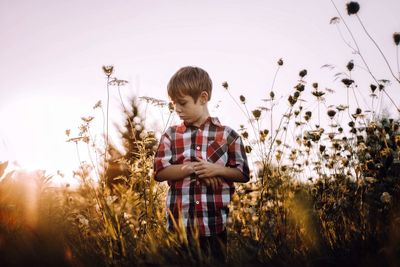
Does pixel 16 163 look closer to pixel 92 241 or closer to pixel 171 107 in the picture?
pixel 92 241

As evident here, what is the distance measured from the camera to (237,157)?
2598mm

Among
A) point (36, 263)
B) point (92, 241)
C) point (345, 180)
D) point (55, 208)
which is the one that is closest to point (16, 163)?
point (55, 208)

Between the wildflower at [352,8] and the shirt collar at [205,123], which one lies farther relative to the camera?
the wildflower at [352,8]

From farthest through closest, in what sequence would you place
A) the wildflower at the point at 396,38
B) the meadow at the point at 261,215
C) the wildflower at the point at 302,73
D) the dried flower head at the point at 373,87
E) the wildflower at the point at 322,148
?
1. the wildflower at the point at 322,148
2. the dried flower head at the point at 373,87
3. the wildflower at the point at 302,73
4. the wildflower at the point at 396,38
5. the meadow at the point at 261,215

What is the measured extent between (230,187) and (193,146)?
0.40 meters

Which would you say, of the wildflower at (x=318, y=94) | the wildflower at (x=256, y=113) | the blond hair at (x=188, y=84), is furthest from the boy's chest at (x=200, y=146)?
the wildflower at (x=318, y=94)

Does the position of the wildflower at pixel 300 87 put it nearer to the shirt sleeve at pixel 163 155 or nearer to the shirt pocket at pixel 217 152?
the shirt pocket at pixel 217 152

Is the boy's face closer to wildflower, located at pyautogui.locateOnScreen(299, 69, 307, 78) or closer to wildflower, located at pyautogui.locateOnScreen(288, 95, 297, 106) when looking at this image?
wildflower, located at pyautogui.locateOnScreen(288, 95, 297, 106)

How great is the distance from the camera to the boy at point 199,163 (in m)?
2.41

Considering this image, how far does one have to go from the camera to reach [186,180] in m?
2.50

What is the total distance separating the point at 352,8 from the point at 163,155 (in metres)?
2.19

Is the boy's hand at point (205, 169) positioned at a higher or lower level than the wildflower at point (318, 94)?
lower

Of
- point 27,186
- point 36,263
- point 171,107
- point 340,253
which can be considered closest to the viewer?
point 36,263

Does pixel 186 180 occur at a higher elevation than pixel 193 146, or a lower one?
lower
